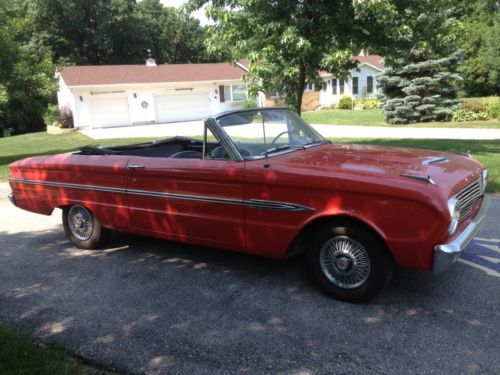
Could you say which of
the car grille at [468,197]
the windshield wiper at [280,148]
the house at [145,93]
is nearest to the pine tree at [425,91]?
the house at [145,93]

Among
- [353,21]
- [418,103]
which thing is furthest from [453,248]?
[418,103]

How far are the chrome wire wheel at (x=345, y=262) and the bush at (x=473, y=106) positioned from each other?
2137 cm

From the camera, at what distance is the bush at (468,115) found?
866 inches

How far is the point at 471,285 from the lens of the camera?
4254 millimetres

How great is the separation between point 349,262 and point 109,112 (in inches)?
1264

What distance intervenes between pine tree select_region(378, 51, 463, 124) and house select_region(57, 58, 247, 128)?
10.9 meters

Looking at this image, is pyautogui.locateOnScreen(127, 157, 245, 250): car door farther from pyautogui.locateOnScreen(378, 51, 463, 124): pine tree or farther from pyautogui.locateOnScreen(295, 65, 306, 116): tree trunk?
pyautogui.locateOnScreen(378, 51, 463, 124): pine tree

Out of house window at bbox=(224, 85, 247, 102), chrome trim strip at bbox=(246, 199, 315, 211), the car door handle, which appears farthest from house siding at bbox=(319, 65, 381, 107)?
chrome trim strip at bbox=(246, 199, 315, 211)

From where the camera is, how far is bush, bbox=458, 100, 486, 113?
22.4 metres

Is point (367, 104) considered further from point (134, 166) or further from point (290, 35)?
point (134, 166)

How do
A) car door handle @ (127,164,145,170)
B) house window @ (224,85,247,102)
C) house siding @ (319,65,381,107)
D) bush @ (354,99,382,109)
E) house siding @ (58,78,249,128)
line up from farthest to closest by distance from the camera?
1. house siding @ (319,65,381,107)
2. house window @ (224,85,247,102)
3. bush @ (354,99,382,109)
4. house siding @ (58,78,249,128)
5. car door handle @ (127,164,145,170)

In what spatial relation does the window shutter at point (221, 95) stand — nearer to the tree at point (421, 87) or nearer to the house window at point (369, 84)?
the house window at point (369, 84)

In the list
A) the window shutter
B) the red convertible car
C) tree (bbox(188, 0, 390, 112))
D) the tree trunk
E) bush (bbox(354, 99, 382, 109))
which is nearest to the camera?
the red convertible car

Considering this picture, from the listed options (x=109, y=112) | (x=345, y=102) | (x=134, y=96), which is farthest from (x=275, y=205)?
(x=345, y=102)
